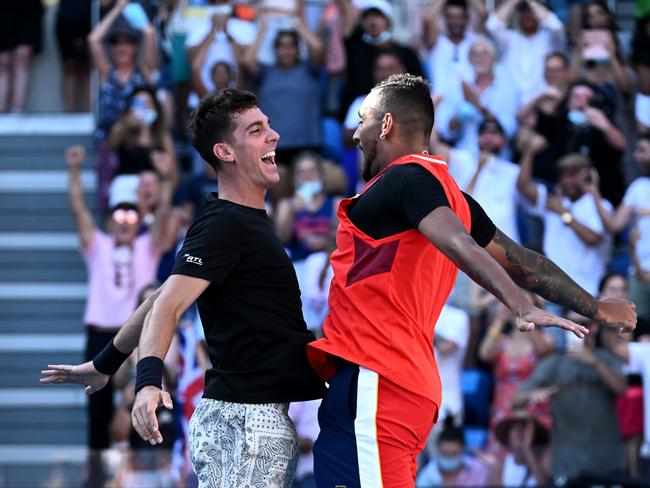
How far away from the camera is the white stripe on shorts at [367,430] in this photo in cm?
461

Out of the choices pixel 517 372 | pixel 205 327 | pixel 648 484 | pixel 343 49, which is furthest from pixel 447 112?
pixel 205 327

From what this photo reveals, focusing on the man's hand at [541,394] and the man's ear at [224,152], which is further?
the man's hand at [541,394]

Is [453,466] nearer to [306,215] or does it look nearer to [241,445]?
[306,215]

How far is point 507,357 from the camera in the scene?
31.3 feet

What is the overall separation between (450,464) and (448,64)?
383 centimetres

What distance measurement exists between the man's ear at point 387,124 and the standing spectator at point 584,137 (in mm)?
6120

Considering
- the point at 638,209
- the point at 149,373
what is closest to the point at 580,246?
the point at 638,209

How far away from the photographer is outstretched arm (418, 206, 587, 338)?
4180 mm

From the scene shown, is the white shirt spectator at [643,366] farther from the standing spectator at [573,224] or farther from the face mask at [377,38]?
the face mask at [377,38]

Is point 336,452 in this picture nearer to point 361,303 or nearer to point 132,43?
point 361,303

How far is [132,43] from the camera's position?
1175 centimetres

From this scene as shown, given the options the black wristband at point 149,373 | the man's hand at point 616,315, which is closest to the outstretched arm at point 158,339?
the black wristband at point 149,373

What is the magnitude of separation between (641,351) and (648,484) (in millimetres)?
1088

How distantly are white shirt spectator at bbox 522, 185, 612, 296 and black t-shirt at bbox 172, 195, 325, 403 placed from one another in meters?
5.60
